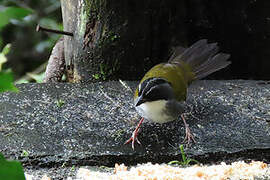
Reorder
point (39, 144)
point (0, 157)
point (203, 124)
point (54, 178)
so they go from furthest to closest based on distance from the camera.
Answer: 1. point (203, 124)
2. point (39, 144)
3. point (54, 178)
4. point (0, 157)

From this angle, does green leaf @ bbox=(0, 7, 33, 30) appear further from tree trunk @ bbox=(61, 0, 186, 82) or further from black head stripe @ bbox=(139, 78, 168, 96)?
tree trunk @ bbox=(61, 0, 186, 82)

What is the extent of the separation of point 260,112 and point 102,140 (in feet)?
4.35

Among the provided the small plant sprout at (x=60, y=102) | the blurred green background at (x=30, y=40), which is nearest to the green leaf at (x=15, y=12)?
the small plant sprout at (x=60, y=102)

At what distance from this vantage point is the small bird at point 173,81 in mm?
2902

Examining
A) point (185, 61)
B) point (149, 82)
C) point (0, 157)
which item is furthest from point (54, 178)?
point (0, 157)

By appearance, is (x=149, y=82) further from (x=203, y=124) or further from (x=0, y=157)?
(x=0, y=157)

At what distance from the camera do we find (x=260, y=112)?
3363 millimetres

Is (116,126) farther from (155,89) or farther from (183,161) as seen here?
(183,161)

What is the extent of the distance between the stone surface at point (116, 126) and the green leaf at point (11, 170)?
2.02m

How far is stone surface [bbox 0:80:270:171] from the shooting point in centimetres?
276

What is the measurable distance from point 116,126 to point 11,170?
8.04ft

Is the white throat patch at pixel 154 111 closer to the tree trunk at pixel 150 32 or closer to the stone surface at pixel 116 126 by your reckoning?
the stone surface at pixel 116 126

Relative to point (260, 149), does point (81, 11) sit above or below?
above

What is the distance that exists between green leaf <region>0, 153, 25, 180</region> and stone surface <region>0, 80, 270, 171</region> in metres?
2.02
